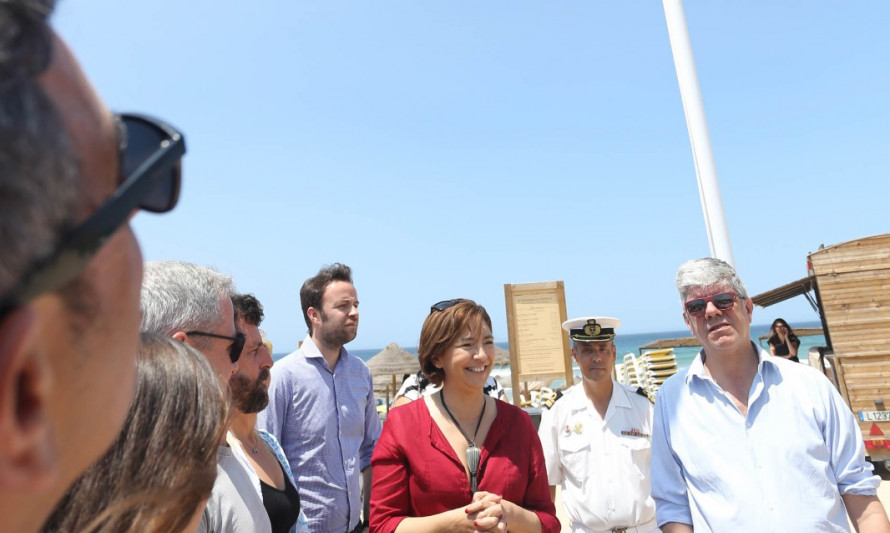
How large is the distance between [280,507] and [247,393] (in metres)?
0.51

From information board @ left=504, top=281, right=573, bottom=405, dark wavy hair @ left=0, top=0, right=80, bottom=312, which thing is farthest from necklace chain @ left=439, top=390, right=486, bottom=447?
information board @ left=504, top=281, right=573, bottom=405

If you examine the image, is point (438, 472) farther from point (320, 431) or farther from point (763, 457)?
point (763, 457)

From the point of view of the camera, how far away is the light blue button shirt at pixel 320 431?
358 centimetres

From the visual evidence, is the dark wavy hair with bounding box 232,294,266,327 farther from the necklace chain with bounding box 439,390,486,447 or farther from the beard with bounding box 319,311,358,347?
the beard with bounding box 319,311,358,347

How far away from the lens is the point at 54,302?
47 cm

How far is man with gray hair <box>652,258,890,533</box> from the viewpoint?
249 centimetres

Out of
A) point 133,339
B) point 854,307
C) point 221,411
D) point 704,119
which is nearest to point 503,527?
point 221,411

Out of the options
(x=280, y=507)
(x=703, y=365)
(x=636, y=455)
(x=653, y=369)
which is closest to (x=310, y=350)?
(x=280, y=507)

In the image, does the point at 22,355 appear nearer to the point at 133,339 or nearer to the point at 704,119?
the point at 133,339

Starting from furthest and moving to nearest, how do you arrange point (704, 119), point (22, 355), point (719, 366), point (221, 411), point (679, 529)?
point (704, 119), point (719, 366), point (679, 529), point (221, 411), point (22, 355)

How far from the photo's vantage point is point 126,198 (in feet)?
1.72

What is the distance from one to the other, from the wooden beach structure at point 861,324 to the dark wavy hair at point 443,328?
650cm

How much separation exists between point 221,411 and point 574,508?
3122mm

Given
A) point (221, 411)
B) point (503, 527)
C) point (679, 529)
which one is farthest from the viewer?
point (679, 529)
